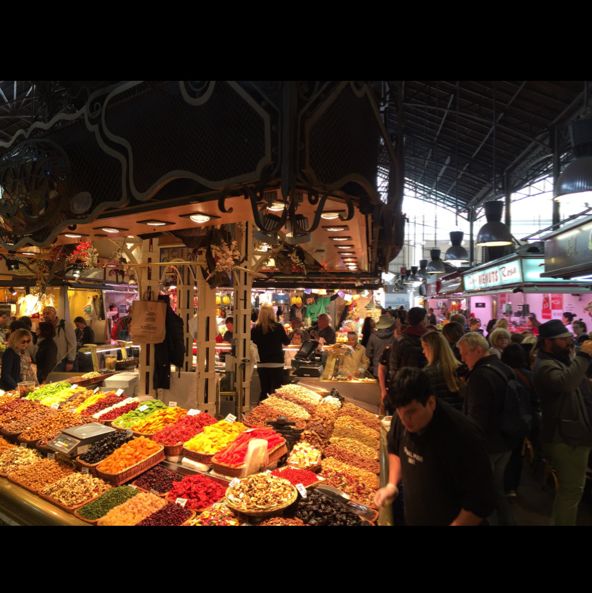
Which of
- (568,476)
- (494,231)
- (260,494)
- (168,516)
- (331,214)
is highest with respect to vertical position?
(494,231)

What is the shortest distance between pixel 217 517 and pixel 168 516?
362 mm

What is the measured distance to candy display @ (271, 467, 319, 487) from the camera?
354 cm

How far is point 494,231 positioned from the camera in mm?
7184

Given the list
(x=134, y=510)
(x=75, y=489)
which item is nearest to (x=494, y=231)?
(x=134, y=510)

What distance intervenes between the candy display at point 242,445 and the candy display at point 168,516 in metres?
0.57

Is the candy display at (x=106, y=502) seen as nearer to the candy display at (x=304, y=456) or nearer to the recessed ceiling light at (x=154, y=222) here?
the candy display at (x=304, y=456)

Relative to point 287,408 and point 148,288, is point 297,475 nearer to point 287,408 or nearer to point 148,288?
point 287,408

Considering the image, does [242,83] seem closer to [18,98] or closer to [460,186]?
[18,98]

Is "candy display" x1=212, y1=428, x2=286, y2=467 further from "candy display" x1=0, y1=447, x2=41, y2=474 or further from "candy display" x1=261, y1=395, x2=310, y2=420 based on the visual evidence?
"candy display" x1=0, y1=447, x2=41, y2=474

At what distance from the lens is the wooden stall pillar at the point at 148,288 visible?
19.8 ft

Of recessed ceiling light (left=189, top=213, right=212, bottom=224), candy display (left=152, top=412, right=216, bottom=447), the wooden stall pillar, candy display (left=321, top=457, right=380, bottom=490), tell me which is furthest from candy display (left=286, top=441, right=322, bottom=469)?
the wooden stall pillar
